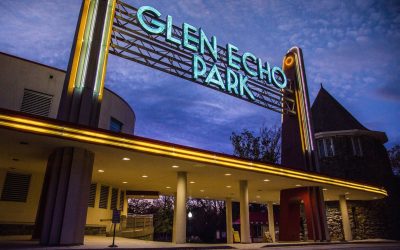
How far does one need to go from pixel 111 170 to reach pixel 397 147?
139 feet

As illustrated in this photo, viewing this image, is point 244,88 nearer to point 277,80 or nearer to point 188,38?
point 277,80

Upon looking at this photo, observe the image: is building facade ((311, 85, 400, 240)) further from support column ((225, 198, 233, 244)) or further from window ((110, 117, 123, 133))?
window ((110, 117, 123, 133))

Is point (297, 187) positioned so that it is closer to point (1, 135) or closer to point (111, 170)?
point (111, 170)

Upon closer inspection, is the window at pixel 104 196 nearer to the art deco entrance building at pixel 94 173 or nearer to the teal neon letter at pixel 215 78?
the art deco entrance building at pixel 94 173

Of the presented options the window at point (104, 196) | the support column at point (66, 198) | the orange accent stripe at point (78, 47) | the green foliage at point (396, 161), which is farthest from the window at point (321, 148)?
the orange accent stripe at point (78, 47)

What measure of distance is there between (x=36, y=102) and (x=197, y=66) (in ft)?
36.0

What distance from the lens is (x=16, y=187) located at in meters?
19.0

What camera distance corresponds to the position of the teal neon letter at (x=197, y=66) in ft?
69.7

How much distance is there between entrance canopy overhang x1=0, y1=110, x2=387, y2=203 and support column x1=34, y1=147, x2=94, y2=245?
571mm

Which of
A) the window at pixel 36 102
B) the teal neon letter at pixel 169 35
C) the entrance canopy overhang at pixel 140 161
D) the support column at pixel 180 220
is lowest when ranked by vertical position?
the support column at pixel 180 220

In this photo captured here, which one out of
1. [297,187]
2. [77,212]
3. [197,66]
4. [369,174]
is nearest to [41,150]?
[77,212]

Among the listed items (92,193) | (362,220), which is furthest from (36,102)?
(362,220)

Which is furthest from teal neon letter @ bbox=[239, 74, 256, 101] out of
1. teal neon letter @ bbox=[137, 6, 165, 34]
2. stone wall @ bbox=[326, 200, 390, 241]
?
stone wall @ bbox=[326, 200, 390, 241]

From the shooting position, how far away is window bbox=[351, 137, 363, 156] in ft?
107
